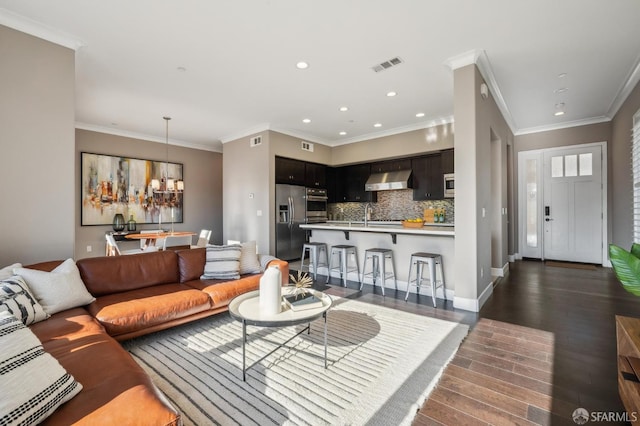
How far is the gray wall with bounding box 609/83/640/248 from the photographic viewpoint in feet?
14.6

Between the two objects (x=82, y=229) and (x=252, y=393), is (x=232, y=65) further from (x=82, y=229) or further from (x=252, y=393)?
(x=82, y=229)

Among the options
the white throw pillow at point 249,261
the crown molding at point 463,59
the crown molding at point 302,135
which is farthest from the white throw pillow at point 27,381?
the crown molding at point 302,135

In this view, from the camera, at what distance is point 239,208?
670 cm

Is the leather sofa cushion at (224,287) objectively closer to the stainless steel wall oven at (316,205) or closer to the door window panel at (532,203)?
the stainless steel wall oven at (316,205)

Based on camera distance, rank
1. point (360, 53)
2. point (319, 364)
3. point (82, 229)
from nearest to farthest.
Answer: point (319, 364) < point (360, 53) < point (82, 229)

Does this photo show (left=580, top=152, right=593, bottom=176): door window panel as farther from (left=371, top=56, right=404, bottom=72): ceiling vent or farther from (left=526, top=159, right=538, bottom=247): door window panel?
(left=371, top=56, right=404, bottom=72): ceiling vent

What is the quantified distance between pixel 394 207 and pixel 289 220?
2.64m

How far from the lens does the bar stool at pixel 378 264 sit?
4.22 meters

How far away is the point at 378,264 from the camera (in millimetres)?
4539

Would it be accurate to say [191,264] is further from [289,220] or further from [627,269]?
[627,269]

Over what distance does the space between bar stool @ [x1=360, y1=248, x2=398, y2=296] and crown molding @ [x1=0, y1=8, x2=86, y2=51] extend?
425 centimetres

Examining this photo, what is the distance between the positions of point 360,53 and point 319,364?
3226 millimetres

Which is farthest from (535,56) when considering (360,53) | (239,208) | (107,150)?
(107,150)

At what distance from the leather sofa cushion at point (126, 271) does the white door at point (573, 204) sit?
291 inches
